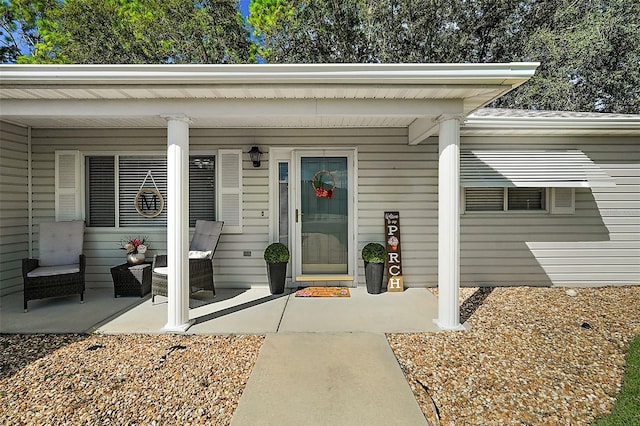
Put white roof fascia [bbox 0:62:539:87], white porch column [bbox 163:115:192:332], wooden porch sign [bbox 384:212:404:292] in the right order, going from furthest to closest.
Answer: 1. wooden porch sign [bbox 384:212:404:292]
2. white porch column [bbox 163:115:192:332]
3. white roof fascia [bbox 0:62:539:87]

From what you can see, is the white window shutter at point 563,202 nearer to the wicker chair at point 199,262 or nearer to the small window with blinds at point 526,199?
the small window with blinds at point 526,199

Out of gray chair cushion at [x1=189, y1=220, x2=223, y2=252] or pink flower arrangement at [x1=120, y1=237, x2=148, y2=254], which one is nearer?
gray chair cushion at [x1=189, y1=220, x2=223, y2=252]

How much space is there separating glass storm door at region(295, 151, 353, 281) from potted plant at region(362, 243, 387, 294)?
18.3 inches

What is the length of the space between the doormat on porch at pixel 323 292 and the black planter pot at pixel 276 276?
0.31 metres

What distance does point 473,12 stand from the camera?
12.7m

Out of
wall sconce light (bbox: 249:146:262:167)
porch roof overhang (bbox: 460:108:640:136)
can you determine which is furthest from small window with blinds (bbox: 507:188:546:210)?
wall sconce light (bbox: 249:146:262:167)

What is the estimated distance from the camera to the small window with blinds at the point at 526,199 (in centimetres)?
558

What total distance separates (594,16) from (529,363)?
13.7 metres

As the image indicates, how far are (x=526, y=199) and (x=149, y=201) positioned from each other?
20.7 ft

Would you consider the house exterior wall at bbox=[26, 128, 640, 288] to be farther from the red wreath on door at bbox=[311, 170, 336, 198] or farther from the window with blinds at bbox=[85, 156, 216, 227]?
the red wreath on door at bbox=[311, 170, 336, 198]

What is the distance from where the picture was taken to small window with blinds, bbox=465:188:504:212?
5551 millimetres

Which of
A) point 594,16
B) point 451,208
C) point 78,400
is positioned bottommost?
point 78,400

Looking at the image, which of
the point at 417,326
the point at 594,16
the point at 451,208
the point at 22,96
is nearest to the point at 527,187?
the point at 451,208

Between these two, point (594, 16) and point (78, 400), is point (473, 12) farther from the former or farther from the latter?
point (78, 400)
